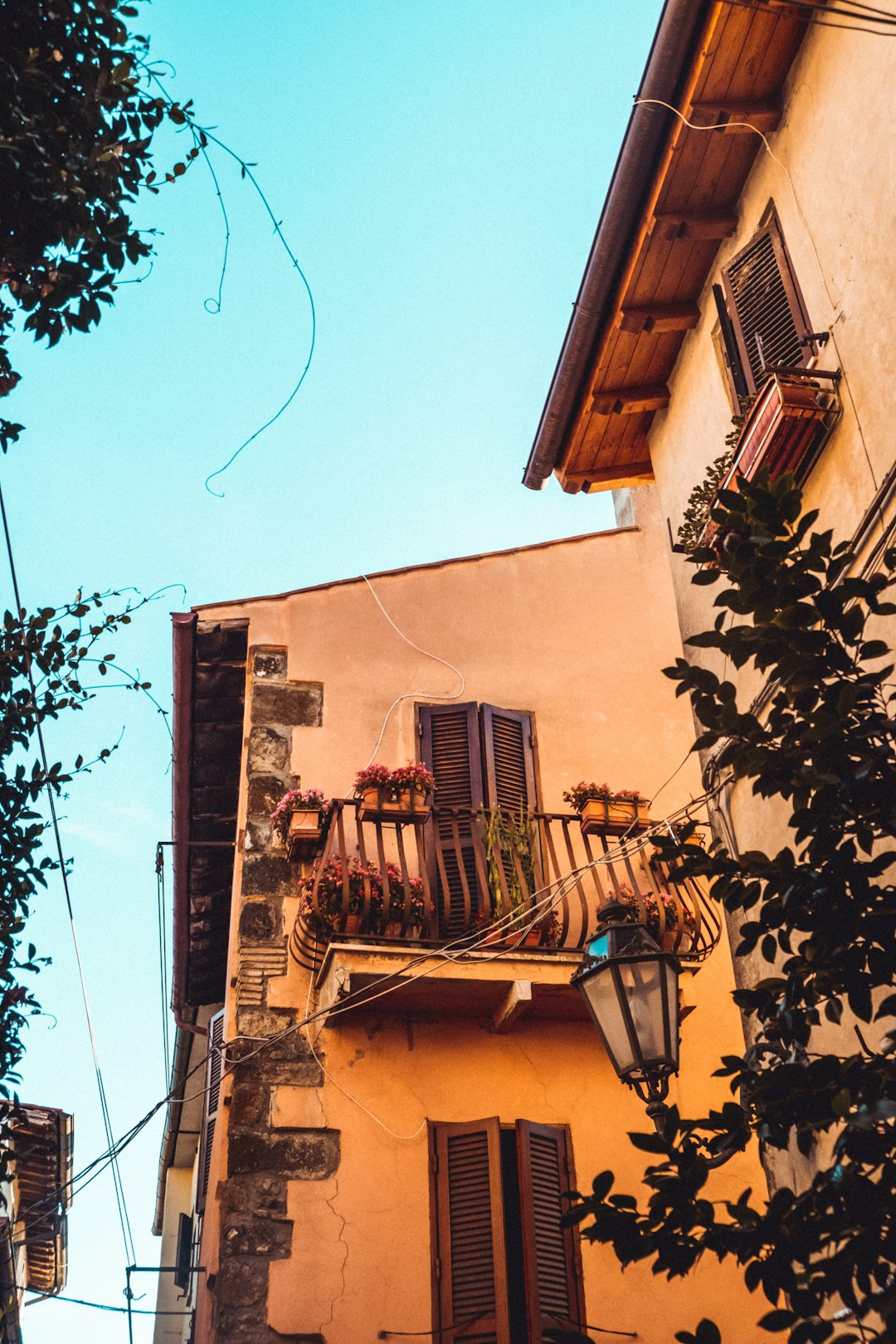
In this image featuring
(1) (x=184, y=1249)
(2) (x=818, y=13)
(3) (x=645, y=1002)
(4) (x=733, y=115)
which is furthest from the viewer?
(1) (x=184, y=1249)

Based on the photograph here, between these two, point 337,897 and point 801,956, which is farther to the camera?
point 337,897

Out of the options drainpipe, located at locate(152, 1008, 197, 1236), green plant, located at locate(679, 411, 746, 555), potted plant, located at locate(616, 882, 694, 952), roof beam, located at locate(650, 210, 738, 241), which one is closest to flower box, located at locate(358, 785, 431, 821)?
potted plant, located at locate(616, 882, 694, 952)

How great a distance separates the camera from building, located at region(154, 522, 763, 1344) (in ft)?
23.8

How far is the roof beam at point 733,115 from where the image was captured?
6.07 meters

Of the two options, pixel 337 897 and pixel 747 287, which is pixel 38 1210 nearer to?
pixel 337 897

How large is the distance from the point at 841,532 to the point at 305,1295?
5110 mm

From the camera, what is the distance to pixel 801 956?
3.27m

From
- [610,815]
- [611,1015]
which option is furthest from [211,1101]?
[611,1015]

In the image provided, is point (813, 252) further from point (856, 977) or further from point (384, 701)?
point (384, 701)

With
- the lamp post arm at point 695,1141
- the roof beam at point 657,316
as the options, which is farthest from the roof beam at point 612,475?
the lamp post arm at point 695,1141

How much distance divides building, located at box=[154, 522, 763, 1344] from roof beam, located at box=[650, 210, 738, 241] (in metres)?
3.27

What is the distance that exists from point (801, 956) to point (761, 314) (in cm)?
397

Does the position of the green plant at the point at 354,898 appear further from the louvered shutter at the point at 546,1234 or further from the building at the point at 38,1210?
the building at the point at 38,1210

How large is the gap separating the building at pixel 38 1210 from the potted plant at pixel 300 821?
2378 mm
